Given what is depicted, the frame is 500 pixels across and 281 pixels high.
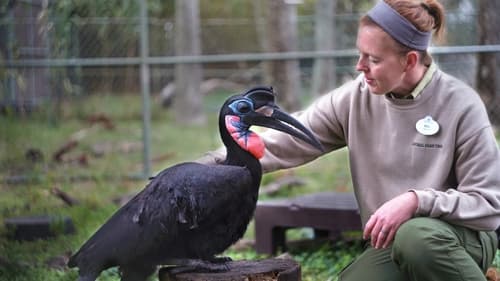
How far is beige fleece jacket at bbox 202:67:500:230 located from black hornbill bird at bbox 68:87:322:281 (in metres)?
0.29

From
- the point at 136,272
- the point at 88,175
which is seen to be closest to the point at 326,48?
the point at 88,175

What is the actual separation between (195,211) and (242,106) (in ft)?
1.45

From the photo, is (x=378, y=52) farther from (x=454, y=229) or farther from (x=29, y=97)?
(x=29, y=97)

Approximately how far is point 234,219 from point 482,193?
3.03ft

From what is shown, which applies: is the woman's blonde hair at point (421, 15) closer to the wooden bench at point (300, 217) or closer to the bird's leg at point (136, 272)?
the bird's leg at point (136, 272)

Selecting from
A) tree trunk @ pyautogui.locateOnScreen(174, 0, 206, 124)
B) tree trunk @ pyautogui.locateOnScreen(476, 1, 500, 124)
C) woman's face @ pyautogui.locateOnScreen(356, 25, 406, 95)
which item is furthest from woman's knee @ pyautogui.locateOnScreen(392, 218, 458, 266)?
tree trunk @ pyautogui.locateOnScreen(174, 0, 206, 124)

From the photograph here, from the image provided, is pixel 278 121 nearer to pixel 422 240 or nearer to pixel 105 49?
pixel 422 240

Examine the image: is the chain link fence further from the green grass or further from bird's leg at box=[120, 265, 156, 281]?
bird's leg at box=[120, 265, 156, 281]

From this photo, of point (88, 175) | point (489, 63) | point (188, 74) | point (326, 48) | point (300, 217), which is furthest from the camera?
point (188, 74)

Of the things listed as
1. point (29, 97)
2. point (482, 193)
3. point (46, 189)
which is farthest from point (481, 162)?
point (29, 97)

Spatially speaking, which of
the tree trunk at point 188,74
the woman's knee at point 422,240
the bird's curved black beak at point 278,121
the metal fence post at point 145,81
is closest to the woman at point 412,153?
the woman's knee at point 422,240

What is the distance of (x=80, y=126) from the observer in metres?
11.4

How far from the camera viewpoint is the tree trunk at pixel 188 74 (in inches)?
567

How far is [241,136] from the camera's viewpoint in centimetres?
320
